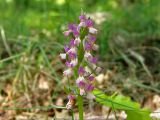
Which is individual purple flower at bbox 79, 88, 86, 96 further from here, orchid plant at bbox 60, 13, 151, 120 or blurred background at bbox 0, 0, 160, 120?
blurred background at bbox 0, 0, 160, 120

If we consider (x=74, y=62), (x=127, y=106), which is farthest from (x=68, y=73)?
(x=127, y=106)

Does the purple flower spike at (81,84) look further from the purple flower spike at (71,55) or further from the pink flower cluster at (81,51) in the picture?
the purple flower spike at (71,55)

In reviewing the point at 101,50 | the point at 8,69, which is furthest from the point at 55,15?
the point at 8,69

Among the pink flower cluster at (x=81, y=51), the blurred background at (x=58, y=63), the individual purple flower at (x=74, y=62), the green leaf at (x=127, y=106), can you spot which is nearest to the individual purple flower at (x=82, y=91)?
the pink flower cluster at (x=81, y=51)

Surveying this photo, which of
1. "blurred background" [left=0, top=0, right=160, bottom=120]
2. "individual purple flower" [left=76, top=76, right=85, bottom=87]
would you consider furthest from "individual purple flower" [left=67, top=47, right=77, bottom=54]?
"blurred background" [left=0, top=0, right=160, bottom=120]

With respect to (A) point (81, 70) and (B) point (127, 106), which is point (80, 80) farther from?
(B) point (127, 106)

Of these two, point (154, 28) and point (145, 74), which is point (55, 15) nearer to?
point (154, 28)
